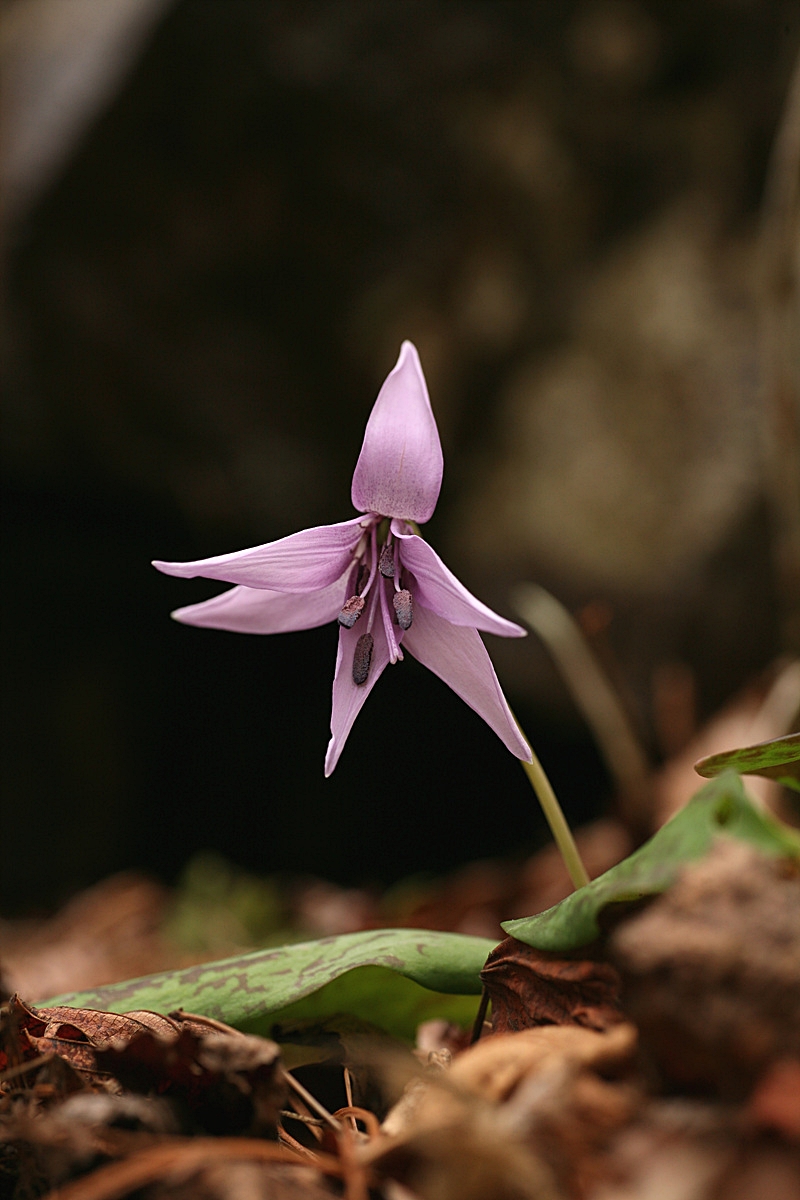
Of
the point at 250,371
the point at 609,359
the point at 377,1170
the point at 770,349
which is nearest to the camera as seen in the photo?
the point at 377,1170

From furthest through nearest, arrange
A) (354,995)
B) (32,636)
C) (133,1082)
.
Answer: (32,636), (354,995), (133,1082)

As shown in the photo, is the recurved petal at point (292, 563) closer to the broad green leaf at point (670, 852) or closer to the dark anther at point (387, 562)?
the dark anther at point (387, 562)

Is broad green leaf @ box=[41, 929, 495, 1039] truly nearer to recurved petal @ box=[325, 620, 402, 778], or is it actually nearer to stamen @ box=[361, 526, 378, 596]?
recurved petal @ box=[325, 620, 402, 778]

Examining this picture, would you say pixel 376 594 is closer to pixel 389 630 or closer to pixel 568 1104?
pixel 389 630

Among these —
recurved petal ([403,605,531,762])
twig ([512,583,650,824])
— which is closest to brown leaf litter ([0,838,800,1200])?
recurved petal ([403,605,531,762])

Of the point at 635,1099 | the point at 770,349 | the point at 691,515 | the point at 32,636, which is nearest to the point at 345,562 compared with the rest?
the point at 635,1099

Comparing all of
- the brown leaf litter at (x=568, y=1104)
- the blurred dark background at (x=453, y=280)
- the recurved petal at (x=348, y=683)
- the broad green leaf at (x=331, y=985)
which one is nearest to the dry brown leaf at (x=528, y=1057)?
the brown leaf litter at (x=568, y=1104)

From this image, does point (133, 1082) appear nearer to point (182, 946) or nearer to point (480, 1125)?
point (480, 1125)

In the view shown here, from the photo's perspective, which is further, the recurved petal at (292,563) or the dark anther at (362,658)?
the dark anther at (362,658)

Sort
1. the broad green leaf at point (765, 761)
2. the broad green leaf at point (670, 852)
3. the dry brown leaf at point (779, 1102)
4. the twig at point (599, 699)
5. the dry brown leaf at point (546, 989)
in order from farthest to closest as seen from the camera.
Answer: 1. the twig at point (599, 699)
2. the broad green leaf at point (765, 761)
3. the dry brown leaf at point (546, 989)
4. the broad green leaf at point (670, 852)
5. the dry brown leaf at point (779, 1102)
